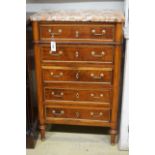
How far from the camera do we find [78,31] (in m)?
1.96

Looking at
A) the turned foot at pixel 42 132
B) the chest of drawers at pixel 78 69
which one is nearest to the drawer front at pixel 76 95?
the chest of drawers at pixel 78 69

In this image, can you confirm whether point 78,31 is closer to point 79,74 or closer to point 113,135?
point 79,74

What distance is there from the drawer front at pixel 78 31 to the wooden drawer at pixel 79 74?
25 cm

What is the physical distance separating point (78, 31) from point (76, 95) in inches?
20.6

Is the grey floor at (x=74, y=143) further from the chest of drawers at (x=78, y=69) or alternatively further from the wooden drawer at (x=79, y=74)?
the wooden drawer at (x=79, y=74)

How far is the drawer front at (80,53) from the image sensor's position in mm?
1990

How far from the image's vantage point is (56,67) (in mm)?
2070

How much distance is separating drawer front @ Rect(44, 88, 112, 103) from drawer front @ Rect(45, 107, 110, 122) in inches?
3.6

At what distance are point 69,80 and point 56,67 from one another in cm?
15

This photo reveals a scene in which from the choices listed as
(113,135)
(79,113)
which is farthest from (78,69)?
(113,135)

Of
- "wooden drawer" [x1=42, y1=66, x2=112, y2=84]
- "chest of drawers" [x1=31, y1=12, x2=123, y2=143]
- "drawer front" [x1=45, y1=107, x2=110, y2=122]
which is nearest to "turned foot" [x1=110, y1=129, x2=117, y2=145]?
"chest of drawers" [x1=31, y1=12, x2=123, y2=143]
